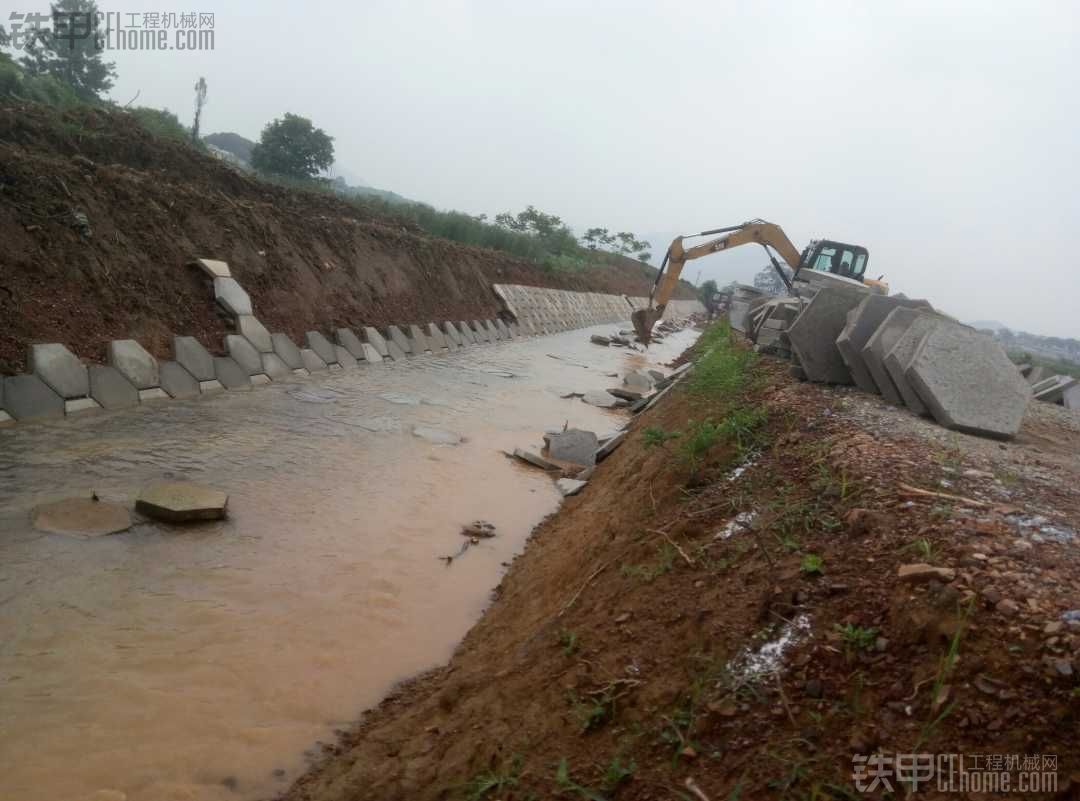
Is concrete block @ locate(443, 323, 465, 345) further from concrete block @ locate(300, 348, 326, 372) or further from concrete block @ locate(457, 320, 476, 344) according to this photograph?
concrete block @ locate(300, 348, 326, 372)

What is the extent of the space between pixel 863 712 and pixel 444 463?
6204mm

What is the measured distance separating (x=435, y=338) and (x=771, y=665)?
14.0 metres

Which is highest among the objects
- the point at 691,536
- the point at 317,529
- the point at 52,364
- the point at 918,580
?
the point at 918,580

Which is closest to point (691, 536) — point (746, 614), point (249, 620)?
point (746, 614)

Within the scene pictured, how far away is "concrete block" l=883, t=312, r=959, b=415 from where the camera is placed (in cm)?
600

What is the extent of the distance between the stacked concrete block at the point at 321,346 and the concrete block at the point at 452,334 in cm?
482

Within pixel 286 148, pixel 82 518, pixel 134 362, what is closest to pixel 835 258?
pixel 134 362

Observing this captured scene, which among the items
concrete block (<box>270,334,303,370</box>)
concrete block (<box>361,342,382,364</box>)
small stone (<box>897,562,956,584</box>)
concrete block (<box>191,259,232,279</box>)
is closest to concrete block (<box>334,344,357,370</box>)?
concrete block (<box>361,342,382,364</box>)

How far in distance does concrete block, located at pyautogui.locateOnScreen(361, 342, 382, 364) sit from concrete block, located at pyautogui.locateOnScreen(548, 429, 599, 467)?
16.7 ft

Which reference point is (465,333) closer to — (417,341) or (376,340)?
(417,341)

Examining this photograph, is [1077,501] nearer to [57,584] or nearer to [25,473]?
[57,584]

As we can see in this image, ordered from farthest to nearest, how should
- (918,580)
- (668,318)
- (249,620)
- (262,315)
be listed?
(668,318)
(262,315)
(249,620)
(918,580)

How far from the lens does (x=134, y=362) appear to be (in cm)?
795

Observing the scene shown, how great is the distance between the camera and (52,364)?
6.98 metres
